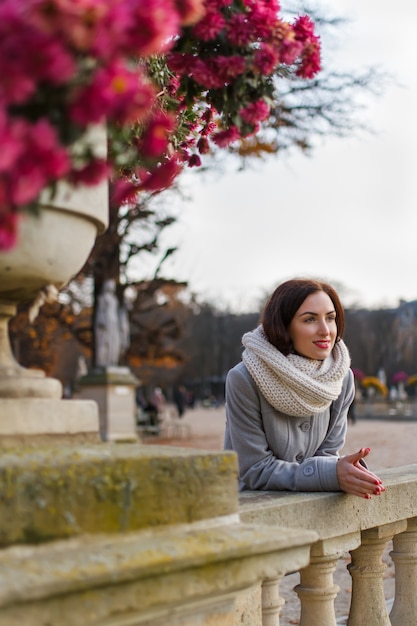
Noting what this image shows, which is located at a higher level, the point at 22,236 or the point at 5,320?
the point at 22,236

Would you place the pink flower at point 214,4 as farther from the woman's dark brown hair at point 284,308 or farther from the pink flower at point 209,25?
the woman's dark brown hair at point 284,308

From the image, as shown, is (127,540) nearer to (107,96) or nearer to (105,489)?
(105,489)

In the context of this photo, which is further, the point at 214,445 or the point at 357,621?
the point at 214,445

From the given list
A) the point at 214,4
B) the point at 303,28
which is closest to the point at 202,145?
the point at 303,28

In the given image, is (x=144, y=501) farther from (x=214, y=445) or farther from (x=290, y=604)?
(x=214, y=445)

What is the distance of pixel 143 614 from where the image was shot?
68.5 inches

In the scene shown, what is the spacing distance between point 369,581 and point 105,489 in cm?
186

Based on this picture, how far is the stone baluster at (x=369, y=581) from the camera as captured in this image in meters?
3.22

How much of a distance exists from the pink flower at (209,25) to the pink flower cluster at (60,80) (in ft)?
2.06

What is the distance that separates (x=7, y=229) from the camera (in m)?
1.38

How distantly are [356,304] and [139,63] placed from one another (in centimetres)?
8458

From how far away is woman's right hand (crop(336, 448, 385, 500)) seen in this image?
9.61 ft

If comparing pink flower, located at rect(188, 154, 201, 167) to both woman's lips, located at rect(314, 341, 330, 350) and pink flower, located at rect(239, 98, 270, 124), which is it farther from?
woman's lips, located at rect(314, 341, 330, 350)

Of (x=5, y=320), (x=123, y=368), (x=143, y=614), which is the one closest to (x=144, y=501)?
(x=143, y=614)
